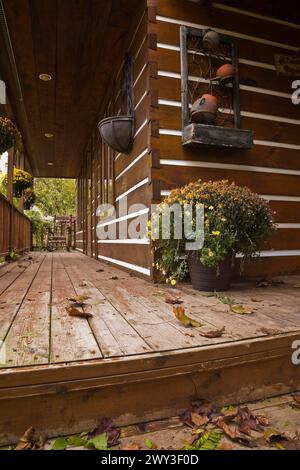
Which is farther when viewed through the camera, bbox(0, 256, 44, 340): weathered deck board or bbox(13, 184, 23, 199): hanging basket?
bbox(13, 184, 23, 199): hanging basket

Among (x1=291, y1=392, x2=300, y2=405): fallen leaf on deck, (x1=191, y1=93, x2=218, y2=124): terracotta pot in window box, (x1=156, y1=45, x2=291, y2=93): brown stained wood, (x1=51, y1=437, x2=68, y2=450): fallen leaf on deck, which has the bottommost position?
(x1=291, y1=392, x2=300, y2=405): fallen leaf on deck

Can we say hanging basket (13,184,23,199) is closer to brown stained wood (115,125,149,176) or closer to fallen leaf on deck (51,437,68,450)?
brown stained wood (115,125,149,176)

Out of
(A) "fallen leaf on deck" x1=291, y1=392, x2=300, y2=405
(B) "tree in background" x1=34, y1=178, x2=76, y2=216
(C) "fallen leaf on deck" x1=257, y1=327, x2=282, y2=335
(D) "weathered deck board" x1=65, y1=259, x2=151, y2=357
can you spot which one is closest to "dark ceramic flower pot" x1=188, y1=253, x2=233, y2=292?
(D) "weathered deck board" x1=65, y1=259, x2=151, y2=357

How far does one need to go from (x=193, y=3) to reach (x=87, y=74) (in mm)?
2064

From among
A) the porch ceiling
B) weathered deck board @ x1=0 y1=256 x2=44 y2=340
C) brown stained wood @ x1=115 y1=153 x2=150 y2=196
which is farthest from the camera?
the porch ceiling

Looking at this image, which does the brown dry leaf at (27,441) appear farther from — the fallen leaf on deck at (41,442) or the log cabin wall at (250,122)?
the log cabin wall at (250,122)

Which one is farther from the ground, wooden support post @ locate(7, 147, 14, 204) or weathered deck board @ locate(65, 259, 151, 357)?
wooden support post @ locate(7, 147, 14, 204)

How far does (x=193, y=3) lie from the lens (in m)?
2.84

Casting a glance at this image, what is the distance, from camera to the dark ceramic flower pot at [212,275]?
2180 millimetres

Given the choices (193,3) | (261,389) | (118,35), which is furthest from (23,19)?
(261,389)

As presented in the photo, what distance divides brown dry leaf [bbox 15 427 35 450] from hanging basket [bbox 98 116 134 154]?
285 centimetres

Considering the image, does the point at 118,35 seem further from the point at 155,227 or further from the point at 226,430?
the point at 226,430

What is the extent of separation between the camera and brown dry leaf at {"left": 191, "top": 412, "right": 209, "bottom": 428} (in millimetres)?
987

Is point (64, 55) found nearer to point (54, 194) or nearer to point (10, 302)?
point (10, 302)
